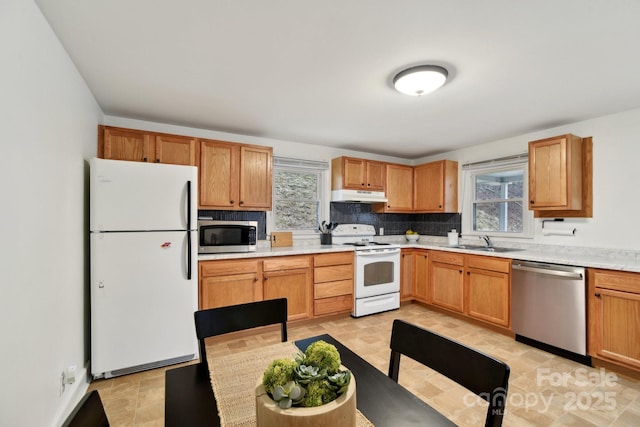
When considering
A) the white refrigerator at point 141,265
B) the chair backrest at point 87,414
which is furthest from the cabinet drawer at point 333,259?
the chair backrest at point 87,414

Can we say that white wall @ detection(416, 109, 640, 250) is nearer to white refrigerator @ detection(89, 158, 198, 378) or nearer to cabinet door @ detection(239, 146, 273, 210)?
cabinet door @ detection(239, 146, 273, 210)

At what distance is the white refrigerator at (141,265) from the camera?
2352 mm

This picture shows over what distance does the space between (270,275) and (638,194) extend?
3.65 m

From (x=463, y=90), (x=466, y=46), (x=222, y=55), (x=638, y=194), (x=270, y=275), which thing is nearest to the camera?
(x=466, y=46)

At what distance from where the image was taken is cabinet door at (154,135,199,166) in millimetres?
3021

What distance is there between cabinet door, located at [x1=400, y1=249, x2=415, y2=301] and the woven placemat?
3.28 m

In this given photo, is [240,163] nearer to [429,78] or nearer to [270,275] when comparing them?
[270,275]

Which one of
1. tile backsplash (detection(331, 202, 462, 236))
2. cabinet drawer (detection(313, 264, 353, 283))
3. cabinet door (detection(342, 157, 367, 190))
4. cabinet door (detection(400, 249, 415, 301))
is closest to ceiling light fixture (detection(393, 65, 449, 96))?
cabinet door (detection(342, 157, 367, 190))

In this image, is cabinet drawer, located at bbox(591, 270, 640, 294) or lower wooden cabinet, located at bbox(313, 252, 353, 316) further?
lower wooden cabinet, located at bbox(313, 252, 353, 316)

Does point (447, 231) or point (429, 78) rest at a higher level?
point (429, 78)

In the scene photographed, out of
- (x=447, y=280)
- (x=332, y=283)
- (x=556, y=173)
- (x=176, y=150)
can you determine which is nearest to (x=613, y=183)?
(x=556, y=173)

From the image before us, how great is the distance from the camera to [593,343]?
8.53 feet

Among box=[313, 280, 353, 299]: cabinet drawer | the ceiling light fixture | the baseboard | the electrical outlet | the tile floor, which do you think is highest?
the ceiling light fixture

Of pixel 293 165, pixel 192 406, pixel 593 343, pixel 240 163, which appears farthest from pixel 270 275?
pixel 593 343
